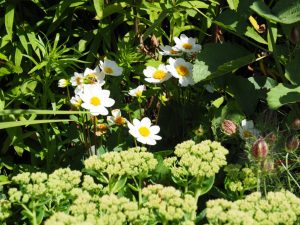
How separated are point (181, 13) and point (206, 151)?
1.00 metres

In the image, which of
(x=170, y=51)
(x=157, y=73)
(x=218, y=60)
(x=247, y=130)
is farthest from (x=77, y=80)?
(x=247, y=130)

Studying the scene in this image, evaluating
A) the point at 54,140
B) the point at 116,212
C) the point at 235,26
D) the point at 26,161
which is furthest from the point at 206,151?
the point at 26,161

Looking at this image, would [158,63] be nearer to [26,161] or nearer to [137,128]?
[137,128]

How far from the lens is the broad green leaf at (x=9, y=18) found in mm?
2477

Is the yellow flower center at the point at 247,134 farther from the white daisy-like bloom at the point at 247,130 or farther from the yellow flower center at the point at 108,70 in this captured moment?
the yellow flower center at the point at 108,70

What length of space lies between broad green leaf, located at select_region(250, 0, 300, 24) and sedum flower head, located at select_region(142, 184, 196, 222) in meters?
0.78

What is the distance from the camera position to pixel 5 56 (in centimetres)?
250

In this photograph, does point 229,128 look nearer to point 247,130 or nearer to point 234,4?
point 247,130

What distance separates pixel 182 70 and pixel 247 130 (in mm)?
347

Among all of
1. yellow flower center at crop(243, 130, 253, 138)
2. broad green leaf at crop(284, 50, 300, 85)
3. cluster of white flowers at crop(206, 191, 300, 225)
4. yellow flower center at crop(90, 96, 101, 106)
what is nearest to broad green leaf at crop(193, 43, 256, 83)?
broad green leaf at crop(284, 50, 300, 85)

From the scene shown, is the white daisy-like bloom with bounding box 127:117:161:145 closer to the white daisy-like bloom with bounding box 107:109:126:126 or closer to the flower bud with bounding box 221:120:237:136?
the white daisy-like bloom with bounding box 107:109:126:126

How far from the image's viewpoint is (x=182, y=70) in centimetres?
237

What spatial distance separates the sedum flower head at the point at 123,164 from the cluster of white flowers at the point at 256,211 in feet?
0.97

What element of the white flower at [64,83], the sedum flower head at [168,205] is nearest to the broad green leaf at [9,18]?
the white flower at [64,83]
